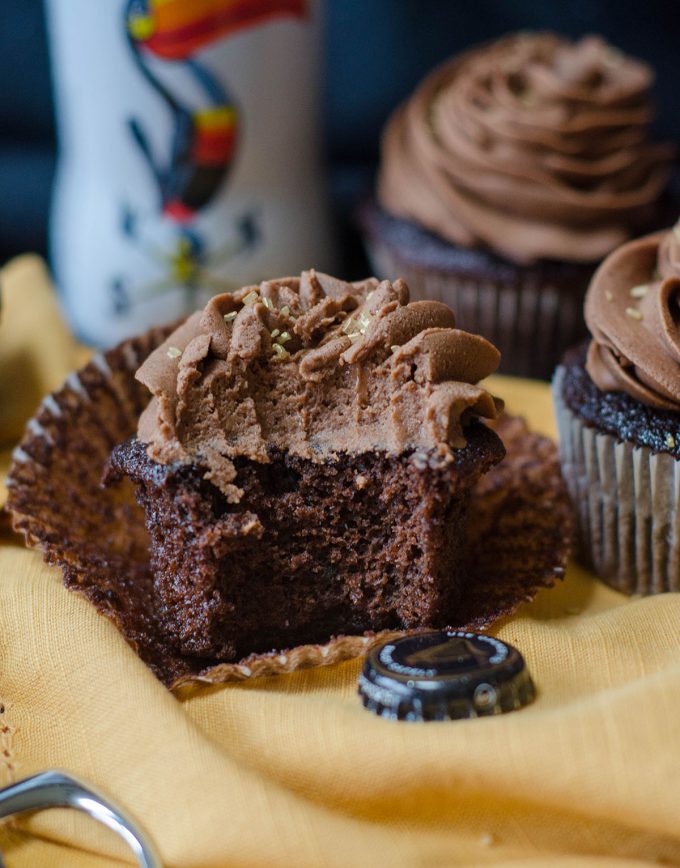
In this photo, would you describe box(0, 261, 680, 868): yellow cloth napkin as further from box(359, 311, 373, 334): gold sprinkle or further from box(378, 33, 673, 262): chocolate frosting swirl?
box(378, 33, 673, 262): chocolate frosting swirl

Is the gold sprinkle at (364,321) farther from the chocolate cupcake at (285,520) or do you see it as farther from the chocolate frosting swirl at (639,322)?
the chocolate frosting swirl at (639,322)

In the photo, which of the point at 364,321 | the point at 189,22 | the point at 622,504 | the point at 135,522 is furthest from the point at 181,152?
the point at 622,504

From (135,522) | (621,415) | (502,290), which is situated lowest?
(135,522)

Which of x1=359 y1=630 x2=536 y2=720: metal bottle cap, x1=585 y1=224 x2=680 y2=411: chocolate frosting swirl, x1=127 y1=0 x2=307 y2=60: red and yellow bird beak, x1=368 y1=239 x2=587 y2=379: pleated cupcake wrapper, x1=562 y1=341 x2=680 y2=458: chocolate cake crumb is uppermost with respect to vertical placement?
x1=127 y1=0 x2=307 y2=60: red and yellow bird beak

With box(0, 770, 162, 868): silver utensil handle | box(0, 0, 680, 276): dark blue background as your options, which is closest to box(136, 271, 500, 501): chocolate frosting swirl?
box(0, 770, 162, 868): silver utensil handle

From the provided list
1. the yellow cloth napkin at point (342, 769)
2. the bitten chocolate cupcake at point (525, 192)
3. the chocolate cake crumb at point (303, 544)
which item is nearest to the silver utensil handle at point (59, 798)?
the yellow cloth napkin at point (342, 769)

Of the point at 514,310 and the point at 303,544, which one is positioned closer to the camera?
the point at 303,544

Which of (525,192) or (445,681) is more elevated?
(525,192)

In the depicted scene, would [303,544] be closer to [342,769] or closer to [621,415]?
[342,769]
